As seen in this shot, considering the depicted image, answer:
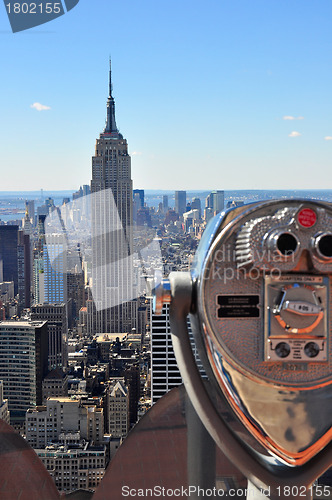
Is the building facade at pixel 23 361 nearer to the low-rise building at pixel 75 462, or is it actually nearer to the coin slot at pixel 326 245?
the low-rise building at pixel 75 462

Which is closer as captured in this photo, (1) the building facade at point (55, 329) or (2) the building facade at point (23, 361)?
(2) the building facade at point (23, 361)

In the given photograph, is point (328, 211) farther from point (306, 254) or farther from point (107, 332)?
point (107, 332)

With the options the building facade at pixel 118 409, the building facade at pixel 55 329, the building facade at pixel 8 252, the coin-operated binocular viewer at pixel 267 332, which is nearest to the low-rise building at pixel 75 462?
the building facade at pixel 118 409

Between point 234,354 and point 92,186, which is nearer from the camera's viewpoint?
point 234,354

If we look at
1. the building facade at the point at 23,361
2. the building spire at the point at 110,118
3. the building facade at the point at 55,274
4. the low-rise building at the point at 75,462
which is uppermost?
the building spire at the point at 110,118

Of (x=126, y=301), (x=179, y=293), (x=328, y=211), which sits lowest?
(x=126, y=301)

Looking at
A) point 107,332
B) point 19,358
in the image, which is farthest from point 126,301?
point 19,358

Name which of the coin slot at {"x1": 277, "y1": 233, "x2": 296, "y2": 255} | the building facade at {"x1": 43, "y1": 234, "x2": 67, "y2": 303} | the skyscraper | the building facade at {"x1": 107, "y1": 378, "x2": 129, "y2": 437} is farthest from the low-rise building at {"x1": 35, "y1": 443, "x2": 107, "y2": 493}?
the coin slot at {"x1": 277, "y1": 233, "x2": 296, "y2": 255}
